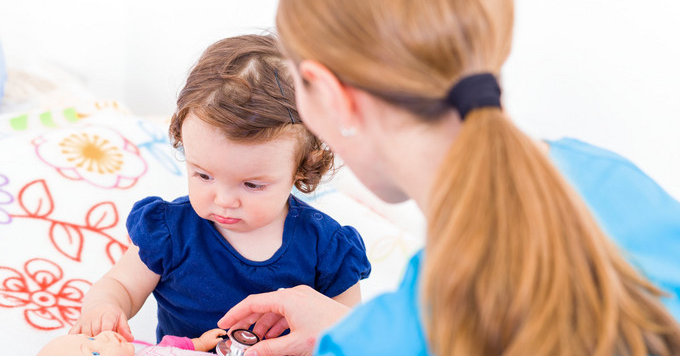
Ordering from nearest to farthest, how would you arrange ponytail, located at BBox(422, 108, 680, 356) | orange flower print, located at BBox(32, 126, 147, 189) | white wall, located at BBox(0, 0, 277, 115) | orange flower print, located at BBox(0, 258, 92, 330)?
ponytail, located at BBox(422, 108, 680, 356)
orange flower print, located at BBox(0, 258, 92, 330)
orange flower print, located at BBox(32, 126, 147, 189)
white wall, located at BBox(0, 0, 277, 115)

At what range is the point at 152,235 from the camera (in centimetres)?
97

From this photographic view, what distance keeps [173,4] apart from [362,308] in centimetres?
164

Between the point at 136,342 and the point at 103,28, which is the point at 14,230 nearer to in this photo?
the point at 136,342

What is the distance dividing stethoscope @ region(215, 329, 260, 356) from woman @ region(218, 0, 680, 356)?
0.29m

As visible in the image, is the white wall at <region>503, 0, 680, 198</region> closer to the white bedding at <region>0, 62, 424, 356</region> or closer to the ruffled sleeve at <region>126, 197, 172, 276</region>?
the white bedding at <region>0, 62, 424, 356</region>

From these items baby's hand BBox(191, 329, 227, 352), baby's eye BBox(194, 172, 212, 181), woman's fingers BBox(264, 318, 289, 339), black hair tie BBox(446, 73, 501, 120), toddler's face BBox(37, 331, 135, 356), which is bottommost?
baby's hand BBox(191, 329, 227, 352)

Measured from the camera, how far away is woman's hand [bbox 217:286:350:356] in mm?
888

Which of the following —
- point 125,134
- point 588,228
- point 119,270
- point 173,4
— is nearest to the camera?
point 588,228

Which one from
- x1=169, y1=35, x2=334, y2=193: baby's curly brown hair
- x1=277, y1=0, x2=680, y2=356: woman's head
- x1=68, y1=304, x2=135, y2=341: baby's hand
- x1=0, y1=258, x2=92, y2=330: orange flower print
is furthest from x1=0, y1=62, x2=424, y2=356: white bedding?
x1=277, y1=0, x2=680, y2=356: woman's head

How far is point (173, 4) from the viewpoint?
80.4 inches

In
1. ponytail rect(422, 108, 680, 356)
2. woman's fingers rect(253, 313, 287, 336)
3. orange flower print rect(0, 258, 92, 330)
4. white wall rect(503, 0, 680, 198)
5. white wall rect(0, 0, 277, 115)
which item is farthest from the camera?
white wall rect(0, 0, 277, 115)

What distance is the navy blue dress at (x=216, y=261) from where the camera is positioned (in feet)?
3.24

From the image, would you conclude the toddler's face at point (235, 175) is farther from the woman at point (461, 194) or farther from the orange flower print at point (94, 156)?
the orange flower print at point (94, 156)

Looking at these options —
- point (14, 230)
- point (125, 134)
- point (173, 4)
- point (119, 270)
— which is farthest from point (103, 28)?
point (119, 270)
